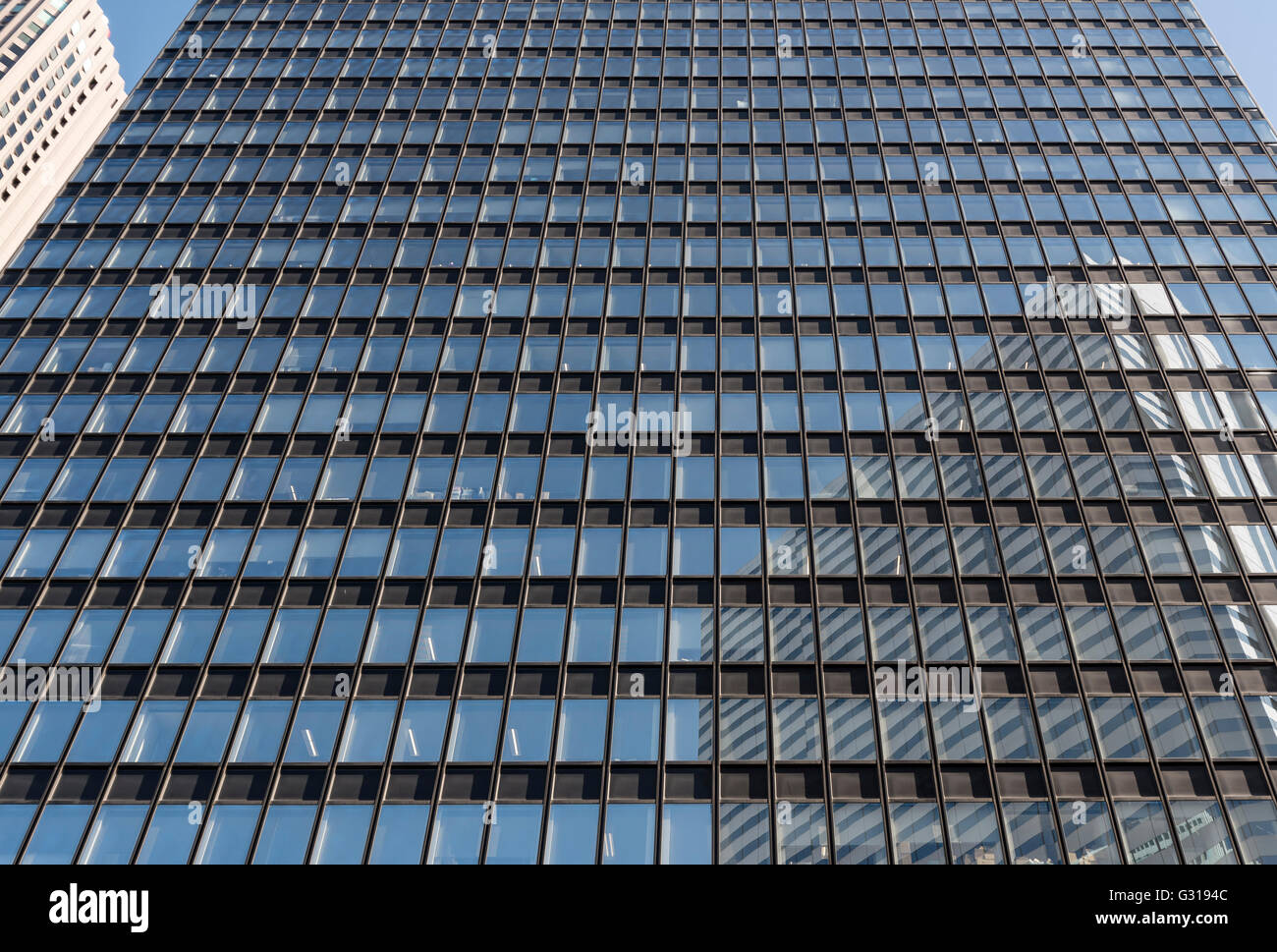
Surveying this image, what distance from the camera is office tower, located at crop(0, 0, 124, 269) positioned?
126250 mm

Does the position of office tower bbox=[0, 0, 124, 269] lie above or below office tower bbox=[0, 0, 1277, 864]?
below

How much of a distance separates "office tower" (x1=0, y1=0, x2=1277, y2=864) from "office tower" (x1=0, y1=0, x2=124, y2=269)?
269 feet

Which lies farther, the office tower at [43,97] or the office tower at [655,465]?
the office tower at [43,97]

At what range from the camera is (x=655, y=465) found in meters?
39.5

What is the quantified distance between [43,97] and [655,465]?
421ft

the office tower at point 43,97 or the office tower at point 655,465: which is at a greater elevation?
the office tower at point 655,465

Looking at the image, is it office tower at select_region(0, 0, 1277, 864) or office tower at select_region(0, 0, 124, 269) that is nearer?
office tower at select_region(0, 0, 1277, 864)

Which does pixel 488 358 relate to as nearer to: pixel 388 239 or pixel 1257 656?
pixel 388 239

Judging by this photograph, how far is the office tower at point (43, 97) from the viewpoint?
126250mm

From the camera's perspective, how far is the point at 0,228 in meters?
124

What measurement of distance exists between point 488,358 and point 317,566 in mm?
11558

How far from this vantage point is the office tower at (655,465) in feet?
102

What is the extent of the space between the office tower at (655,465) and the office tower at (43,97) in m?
82.1
